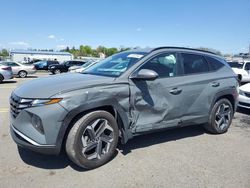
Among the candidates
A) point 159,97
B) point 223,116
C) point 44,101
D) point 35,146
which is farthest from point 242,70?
point 35,146

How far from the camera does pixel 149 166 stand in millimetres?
3564

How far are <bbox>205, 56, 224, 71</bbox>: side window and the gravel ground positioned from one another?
58.1 inches

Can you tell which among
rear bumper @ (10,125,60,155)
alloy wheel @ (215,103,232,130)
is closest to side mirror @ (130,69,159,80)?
rear bumper @ (10,125,60,155)

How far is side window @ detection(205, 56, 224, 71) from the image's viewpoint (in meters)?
4.97

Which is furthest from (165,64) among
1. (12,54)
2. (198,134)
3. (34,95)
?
(12,54)

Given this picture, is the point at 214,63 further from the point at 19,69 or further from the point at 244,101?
the point at 19,69

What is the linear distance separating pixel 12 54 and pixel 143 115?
7138cm

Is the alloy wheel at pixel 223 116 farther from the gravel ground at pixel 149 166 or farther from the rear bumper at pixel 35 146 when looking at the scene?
the rear bumper at pixel 35 146

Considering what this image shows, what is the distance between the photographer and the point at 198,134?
201 inches

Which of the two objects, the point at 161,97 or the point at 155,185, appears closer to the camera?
the point at 155,185

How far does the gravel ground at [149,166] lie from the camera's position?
10.3 feet

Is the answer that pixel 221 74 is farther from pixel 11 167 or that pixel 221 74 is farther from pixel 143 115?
pixel 11 167

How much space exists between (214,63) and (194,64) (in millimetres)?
661

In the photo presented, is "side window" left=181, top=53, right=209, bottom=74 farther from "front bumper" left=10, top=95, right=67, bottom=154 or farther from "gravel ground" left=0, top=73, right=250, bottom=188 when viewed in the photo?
"front bumper" left=10, top=95, right=67, bottom=154
